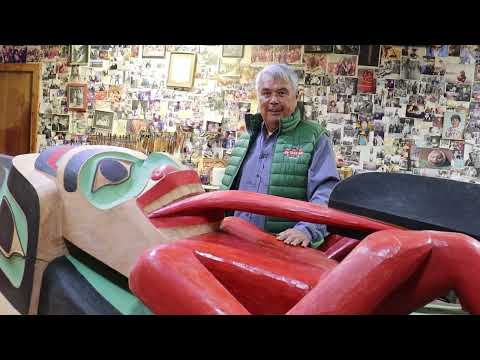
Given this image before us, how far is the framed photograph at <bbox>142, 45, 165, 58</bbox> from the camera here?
2.92 ft

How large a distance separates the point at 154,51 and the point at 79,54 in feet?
0.52

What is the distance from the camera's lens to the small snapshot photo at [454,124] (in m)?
1.18

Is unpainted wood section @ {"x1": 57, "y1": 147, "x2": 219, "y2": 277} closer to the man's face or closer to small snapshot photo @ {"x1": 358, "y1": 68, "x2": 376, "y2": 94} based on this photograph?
the man's face

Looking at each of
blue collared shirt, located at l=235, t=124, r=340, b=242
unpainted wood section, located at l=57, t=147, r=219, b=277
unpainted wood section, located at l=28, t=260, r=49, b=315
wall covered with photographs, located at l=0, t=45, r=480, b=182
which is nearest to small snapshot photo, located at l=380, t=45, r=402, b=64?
wall covered with photographs, located at l=0, t=45, r=480, b=182

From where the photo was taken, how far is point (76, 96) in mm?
1032

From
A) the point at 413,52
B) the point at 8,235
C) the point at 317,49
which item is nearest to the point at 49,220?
the point at 8,235

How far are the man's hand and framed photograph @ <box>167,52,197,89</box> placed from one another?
42 cm

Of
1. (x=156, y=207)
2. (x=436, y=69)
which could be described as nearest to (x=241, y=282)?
(x=156, y=207)

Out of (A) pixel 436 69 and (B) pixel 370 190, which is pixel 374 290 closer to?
(B) pixel 370 190

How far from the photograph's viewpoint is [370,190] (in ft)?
2.22

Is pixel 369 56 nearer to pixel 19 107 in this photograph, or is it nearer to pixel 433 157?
pixel 433 157

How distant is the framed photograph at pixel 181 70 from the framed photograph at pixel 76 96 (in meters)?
0.21

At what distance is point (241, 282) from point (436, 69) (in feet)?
2.55

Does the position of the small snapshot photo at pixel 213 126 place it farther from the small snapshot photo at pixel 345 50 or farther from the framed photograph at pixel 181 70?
the small snapshot photo at pixel 345 50
